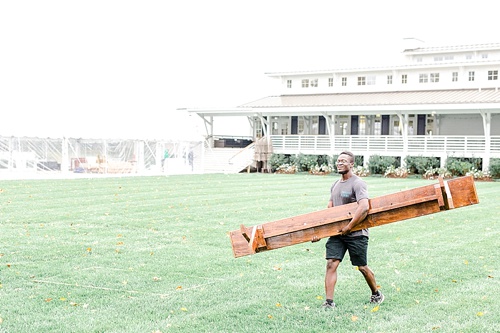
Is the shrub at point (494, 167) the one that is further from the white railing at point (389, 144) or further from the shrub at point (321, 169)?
the shrub at point (321, 169)

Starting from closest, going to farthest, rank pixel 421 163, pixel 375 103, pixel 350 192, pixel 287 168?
pixel 350 192 < pixel 421 163 < pixel 375 103 < pixel 287 168

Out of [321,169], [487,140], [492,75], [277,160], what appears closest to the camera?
[487,140]

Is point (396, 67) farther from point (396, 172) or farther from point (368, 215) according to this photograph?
point (368, 215)

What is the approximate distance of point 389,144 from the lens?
129 feet

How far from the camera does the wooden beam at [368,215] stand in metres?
6.72

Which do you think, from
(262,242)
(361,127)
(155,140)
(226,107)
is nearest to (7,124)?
(155,140)

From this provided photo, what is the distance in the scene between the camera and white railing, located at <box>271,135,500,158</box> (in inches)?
1452

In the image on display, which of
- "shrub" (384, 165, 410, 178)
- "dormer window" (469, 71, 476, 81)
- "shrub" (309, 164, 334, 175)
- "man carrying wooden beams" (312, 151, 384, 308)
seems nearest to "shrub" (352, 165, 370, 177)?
"shrub" (384, 165, 410, 178)

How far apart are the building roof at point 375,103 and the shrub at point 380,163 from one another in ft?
8.99

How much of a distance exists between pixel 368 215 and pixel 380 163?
30995mm

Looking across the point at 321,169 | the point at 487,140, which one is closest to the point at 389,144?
the point at 321,169

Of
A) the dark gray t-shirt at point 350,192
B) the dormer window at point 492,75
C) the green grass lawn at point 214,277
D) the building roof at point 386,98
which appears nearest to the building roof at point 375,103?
the building roof at point 386,98

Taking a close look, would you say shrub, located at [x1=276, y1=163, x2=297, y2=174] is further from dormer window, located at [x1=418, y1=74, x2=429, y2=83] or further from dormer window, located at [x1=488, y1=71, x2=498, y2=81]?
dormer window, located at [x1=488, y1=71, x2=498, y2=81]

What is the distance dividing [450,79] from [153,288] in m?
37.5
